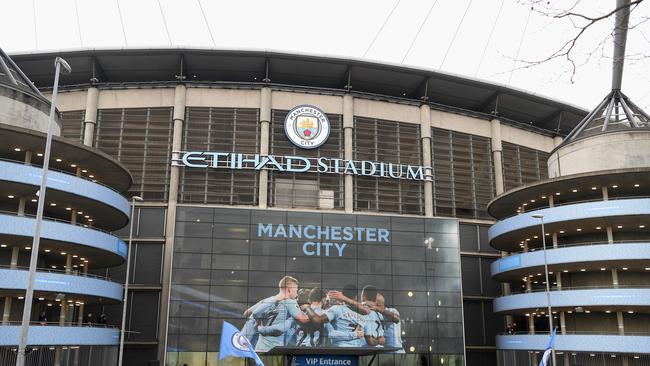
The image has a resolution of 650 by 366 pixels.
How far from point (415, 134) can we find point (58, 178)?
112 ft

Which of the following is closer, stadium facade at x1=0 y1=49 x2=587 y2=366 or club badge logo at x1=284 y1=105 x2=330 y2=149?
stadium facade at x1=0 y1=49 x2=587 y2=366

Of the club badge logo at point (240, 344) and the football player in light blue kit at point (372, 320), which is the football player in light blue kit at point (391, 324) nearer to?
the football player in light blue kit at point (372, 320)

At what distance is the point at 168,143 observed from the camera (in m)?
56.2

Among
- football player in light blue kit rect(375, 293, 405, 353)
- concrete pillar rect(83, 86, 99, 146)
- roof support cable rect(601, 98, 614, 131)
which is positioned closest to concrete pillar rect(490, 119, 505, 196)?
roof support cable rect(601, 98, 614, 131)

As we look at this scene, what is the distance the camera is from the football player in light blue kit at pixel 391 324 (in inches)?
1870

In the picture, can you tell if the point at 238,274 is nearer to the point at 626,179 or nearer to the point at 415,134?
the point at 415,134

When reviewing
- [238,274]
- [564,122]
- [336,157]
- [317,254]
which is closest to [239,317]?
[238,274]

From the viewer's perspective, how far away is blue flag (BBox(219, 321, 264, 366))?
69.2 ft

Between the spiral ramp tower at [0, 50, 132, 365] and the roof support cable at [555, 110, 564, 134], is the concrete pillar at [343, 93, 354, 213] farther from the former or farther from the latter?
the roof support cable at [555, 110, 564, 134]

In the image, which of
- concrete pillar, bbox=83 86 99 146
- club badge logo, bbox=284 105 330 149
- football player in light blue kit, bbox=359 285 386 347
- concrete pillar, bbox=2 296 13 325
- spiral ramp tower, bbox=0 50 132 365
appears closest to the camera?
spiral ramp tower, bbox=0 50 132 365

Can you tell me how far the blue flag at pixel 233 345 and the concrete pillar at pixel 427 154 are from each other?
3817 cm

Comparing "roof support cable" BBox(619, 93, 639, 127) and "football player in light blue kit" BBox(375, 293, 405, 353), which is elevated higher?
"roof support cable" BBox(619, 93, 639, 127)

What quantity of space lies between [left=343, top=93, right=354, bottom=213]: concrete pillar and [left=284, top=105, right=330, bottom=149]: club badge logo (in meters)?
1.77

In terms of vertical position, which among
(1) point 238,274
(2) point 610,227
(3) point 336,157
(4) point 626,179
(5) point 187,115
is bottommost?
(1) point 238,274
